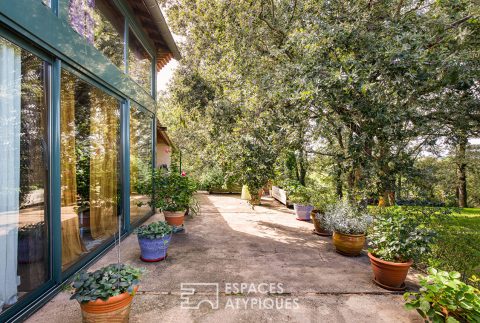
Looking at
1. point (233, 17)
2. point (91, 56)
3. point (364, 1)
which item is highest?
point (233, 17)

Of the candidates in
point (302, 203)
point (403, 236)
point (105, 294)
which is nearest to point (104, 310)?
point (105, 294)

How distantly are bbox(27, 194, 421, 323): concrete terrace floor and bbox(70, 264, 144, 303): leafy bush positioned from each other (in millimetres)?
449

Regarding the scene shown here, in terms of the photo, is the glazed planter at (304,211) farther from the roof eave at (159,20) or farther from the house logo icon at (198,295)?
the roof eave at (159,20)

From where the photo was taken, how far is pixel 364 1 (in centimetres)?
436

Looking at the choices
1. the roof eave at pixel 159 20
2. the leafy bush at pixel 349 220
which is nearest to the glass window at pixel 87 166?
the roof eave at pixel 159 20

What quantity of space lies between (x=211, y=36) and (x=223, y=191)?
7.30 meters

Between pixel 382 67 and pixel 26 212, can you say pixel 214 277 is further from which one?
pixel 382 67

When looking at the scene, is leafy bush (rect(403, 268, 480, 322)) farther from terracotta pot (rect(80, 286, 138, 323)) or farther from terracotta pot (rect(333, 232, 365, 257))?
terracotta pot (rect(80, 286, 138, 323))

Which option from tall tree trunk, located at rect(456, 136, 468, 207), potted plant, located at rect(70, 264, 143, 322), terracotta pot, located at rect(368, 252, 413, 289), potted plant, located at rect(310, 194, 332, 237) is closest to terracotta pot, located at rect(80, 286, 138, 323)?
potted plant, located at rect(70, 264, 143, 322)

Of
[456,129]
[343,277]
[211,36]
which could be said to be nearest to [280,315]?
[343,277]

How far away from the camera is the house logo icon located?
2588mm

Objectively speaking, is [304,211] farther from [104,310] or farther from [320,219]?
[104,310]

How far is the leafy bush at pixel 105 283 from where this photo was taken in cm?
197

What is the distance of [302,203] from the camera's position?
677 centimetres
